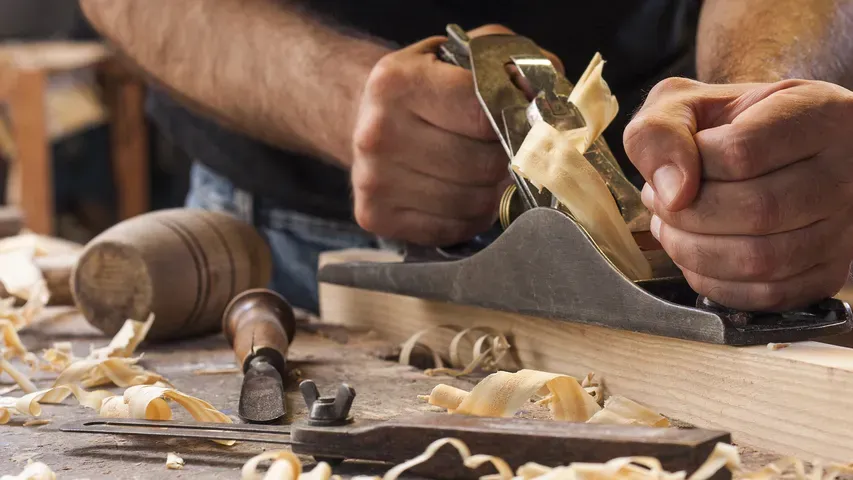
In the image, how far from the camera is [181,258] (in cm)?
144

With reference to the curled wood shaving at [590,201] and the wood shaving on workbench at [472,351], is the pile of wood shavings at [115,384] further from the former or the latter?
the curled wood shaving at [590,201]

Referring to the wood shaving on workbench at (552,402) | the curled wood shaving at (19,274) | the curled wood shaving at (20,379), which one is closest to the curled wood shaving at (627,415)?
the wood shaving on workbench at (552,402)

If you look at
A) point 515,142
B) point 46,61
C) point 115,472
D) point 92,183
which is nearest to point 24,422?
point 115,472

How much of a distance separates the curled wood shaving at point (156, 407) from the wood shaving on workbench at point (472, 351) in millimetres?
292

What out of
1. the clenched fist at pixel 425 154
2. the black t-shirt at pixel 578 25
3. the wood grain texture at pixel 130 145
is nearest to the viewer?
the clenched fist at pixel 425 154

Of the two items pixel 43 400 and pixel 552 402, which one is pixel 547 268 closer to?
pixel 552 402

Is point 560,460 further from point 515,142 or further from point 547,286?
point 515,142

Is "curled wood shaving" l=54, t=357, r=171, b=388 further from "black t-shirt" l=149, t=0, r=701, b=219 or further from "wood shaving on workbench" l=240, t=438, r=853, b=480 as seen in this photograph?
"black t-shirt" l=149, t=0, r=701, b=219

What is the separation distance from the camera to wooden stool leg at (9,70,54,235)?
391cm

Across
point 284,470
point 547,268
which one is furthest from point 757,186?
point 284,470

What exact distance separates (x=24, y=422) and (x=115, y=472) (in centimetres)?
21

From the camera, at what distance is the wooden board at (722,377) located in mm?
849

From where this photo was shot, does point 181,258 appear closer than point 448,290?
No

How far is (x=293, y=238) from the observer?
1.99 meters
